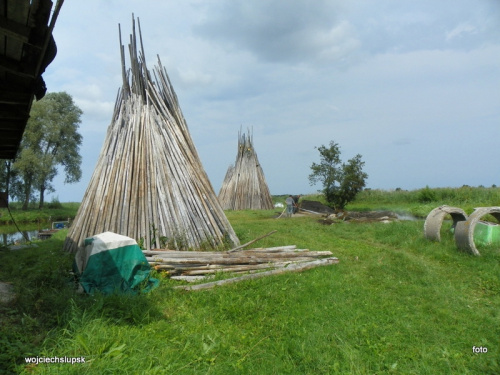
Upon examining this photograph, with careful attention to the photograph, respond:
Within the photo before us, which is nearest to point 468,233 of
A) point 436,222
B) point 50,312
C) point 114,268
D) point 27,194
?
point 436,222

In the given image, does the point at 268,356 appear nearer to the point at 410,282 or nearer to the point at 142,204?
the point at 410,282

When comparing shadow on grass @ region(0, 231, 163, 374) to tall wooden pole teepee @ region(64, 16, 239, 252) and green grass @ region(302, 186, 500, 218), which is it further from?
green grass @ region(302, 186, 500, 218)

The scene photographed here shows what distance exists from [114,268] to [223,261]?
1880 millimetres

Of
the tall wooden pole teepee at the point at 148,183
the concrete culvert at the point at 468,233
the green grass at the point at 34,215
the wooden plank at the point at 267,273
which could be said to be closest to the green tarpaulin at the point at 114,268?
the wooden plank at the point at 267,273

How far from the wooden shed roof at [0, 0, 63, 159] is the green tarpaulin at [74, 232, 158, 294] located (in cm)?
208

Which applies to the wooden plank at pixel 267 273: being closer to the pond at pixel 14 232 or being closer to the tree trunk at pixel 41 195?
the pond at pixel 14 232

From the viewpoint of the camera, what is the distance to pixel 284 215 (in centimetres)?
1784

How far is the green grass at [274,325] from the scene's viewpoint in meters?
3.37

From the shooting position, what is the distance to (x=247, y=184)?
942 inches

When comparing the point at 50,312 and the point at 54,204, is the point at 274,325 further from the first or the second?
the point at 54,204

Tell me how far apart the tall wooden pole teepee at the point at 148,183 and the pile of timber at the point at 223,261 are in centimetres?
103

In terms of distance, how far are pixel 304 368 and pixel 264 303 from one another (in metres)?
1.44

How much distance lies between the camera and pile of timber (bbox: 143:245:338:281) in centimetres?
615

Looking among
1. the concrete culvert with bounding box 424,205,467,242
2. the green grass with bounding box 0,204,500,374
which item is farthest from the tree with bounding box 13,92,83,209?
the concrete culvert with bounding box 424,205,467,242
